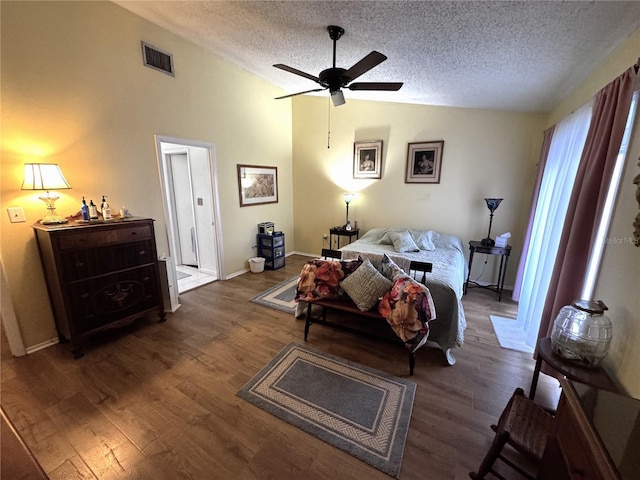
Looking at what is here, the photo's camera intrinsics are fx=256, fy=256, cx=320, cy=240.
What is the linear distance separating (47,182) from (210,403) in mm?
2197

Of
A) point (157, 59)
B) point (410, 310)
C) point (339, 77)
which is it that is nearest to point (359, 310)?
point (410, 310)

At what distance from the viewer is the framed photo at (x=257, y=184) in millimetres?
4281

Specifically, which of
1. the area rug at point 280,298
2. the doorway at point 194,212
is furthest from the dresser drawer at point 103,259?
the area rug at point 280,298

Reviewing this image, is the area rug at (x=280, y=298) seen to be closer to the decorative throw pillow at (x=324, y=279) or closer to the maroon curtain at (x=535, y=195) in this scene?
the decorative throw pillow at (x=324, y=279)

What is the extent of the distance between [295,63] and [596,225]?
Answer: 10.7ft

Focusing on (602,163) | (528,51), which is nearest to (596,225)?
(602,163)

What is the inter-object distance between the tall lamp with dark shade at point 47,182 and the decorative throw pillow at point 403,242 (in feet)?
11.7

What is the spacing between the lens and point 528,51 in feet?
6.51

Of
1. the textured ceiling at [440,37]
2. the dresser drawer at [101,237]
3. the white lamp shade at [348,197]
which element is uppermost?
the textured ceiling at [440,37]

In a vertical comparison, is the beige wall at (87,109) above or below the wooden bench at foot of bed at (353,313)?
above

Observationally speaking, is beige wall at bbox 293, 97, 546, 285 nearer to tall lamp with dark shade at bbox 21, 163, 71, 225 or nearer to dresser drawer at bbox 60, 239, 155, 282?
dresser drawer at bbox 60, 239, 155, 282

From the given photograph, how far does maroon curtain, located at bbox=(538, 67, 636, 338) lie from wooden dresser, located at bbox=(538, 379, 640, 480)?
49.9 inches

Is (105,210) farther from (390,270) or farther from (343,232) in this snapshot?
(343,232)

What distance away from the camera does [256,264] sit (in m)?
4.46
